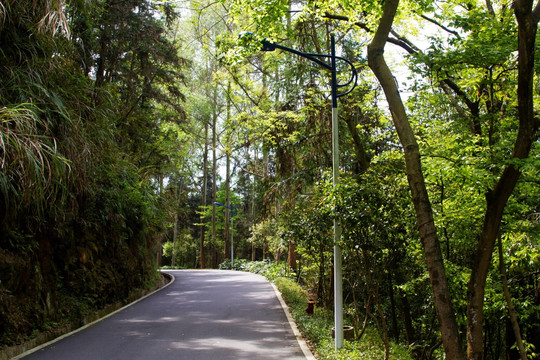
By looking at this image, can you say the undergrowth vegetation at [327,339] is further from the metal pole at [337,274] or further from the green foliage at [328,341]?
the metal pole at [337,274]

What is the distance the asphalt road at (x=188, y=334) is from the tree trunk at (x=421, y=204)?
277 centimetres

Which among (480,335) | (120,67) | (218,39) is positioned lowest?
(480,335)

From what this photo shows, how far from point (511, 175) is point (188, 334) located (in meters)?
6.72

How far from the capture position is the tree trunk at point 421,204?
5523 millimetres

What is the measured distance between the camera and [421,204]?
19.3ft

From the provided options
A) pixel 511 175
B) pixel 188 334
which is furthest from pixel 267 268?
pixel 511 175

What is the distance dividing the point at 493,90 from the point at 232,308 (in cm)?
865

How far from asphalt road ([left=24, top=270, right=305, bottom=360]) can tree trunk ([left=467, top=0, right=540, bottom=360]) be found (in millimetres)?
2982

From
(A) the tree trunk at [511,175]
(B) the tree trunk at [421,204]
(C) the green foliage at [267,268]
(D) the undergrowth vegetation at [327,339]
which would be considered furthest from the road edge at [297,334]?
(C) the green foliage at [267,268]

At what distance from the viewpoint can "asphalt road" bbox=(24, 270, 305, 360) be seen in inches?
295

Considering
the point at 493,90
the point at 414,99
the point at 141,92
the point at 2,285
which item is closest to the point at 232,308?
the point at 2,285

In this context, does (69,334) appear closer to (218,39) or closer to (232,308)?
(232,308)

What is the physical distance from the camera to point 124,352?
24.8 feet

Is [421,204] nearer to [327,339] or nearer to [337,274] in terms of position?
[337,274]
